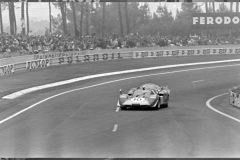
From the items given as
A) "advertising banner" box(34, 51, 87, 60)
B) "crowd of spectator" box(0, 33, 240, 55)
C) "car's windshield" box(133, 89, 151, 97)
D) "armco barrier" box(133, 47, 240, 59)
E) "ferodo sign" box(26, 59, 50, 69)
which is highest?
"crowd of spectator" box(0, 33, 240, 55)

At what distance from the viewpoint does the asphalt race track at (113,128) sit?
21.5 metres

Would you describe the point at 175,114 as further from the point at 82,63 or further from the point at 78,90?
the point at 82,63

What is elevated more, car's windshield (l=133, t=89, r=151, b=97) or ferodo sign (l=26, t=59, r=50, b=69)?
car's windshield (l=133, t=89, r=151, b=97)

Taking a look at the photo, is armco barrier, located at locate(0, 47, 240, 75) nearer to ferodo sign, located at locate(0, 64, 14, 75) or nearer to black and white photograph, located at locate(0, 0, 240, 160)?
ferodo sign, located at locate(0, 64, 14, 75)

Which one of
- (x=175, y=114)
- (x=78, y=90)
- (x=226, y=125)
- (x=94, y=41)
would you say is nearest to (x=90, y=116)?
(x=175, y=114)

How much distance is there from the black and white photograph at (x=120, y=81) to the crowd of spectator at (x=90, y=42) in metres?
0.16

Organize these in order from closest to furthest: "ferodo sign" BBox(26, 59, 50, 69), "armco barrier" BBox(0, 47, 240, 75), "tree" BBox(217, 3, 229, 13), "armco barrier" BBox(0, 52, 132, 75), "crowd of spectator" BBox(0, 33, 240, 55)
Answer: "armco barrier" BBox(0, 52, 132, 75) < "armco barrier" BBox(0, 47, 240, 75) < "ferodo sign" BBox(26, 59, 50, 69) < "crowd of spectator" BBox(0, 33, 240, 55) < "tree" BBox(217, 3, 229, 13)

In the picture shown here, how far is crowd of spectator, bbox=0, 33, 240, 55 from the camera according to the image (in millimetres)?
65938

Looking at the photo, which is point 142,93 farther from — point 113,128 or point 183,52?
point 183,52

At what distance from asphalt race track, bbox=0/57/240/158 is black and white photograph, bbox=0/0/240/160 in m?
0.05

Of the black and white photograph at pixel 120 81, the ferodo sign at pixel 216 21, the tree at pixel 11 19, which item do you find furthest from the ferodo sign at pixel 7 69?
the ferodo sign at pixel 216 21

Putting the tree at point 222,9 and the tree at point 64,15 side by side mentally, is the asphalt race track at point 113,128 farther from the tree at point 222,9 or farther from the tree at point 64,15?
the tree at point 222,9

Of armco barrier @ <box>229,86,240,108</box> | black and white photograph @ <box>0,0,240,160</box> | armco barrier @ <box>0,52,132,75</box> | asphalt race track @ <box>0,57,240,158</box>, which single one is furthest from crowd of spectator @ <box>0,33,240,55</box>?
armco barrier @ <box>229,86,240,108</box>

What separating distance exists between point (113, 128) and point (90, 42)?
50680 millimetres
